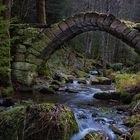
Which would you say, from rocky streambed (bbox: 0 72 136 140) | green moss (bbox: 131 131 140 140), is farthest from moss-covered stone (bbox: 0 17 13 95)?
green moss (bbox: 131 131 140 140)

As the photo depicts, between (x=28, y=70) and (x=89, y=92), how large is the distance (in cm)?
250

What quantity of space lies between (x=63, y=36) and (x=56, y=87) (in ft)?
6.59

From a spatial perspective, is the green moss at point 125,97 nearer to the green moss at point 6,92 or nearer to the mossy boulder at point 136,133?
the green moss at point 6,92

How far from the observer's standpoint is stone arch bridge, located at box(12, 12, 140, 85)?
14398 mm

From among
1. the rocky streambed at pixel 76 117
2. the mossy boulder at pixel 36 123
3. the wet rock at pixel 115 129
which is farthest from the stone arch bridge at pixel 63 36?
the mossy boulder at pixel 36 123

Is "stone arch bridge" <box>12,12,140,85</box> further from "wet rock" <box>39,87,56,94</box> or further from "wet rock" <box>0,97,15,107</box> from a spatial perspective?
"wet rock" <box>0,97,15,107</box>

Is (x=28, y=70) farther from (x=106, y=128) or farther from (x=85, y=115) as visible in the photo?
(x=106, y=128)

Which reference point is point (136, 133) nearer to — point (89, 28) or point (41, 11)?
point (89, 28)

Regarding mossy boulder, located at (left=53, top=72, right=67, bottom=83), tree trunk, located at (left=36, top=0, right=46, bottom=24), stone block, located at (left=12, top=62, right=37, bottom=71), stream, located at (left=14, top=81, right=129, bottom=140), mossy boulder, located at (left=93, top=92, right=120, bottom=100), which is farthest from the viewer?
tree trunk, located at (left=36, top=0, right=46, bottom=24)

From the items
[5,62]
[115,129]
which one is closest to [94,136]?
[115,129]

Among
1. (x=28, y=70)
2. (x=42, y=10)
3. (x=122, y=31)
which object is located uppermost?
(x=42, y=10)

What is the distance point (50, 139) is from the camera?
723 centimetres

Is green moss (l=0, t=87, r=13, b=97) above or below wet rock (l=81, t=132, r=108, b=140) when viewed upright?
above

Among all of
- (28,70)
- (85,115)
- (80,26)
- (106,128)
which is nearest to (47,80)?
(28,70)
